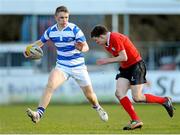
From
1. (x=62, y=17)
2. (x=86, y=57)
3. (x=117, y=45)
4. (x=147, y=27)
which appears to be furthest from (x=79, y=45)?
(x=147, y=27)

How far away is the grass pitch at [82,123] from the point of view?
13.4 meters

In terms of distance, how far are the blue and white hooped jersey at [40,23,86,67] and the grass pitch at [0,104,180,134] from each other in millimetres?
1204

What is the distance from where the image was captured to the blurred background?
24.7 meters

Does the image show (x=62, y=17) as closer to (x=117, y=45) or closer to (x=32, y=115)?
(x=117, y=45)

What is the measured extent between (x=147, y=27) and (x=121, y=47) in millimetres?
34409

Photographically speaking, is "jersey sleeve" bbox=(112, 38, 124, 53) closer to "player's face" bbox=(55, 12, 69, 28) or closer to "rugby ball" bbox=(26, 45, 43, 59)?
"player's face" bbox=(55, 12, 69, 28)

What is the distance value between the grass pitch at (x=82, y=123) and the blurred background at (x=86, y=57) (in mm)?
3894

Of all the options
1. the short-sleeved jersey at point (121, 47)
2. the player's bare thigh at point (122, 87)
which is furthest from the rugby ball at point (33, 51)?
the player's bare thigh at point (122, 87)

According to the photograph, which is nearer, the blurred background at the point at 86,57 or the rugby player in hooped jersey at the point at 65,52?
the rugby player in hooped jersey at the point at 65,52

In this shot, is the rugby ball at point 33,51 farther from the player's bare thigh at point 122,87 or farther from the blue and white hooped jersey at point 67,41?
the player's bare thigh at point 122,87

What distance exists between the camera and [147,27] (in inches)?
1892

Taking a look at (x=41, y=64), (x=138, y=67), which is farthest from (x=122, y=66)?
(x=41, y=64)

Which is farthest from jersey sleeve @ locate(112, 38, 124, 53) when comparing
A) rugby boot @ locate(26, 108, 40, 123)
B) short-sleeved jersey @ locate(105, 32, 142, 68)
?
rugby boot @ locate(26, 108, 40, 123)

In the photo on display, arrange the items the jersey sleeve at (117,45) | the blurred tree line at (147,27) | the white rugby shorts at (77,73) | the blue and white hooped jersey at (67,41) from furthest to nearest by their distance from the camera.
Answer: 1. the blurred tree line at (147,27)
2. the white rugby shorts at (77,73)
3. the blue and white hooped jersey at (67,41)
4. the jersey sleeve at (117,45)
